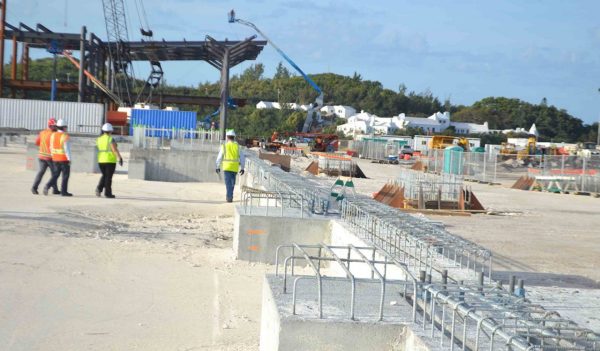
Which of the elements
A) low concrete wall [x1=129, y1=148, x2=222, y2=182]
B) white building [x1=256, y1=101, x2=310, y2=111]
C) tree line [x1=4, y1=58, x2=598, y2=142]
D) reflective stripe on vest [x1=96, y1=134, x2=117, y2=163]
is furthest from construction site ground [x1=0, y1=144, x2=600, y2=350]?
white building [x1=256, y1=101, x2=310, y2=111]

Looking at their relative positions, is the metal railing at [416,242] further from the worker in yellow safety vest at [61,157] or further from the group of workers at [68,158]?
the worker in yellow safety vest at [61,157]

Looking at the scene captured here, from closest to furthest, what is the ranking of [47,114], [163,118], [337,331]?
1. [337,331]
2. [163,118]
3. [47,114]

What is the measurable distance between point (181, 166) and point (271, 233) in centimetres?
1686

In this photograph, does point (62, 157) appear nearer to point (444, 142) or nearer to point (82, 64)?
point (82, 64)

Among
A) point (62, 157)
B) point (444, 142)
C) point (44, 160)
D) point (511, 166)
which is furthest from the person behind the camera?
point (444, 142)

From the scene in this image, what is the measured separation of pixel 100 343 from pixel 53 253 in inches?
161

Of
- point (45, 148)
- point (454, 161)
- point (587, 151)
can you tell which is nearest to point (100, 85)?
point (454, 161)

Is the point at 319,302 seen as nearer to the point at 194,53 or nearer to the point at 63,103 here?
the point at 63,103

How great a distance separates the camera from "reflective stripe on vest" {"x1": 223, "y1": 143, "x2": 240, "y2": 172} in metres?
18.1

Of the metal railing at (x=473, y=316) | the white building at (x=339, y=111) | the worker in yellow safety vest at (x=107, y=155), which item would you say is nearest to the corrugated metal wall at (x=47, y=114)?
the worker in yellow safety vest at (x=107, y=155)

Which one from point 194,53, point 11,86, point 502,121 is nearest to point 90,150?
point 194,53

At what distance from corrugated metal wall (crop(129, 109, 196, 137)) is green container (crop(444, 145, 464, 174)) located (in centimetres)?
1595

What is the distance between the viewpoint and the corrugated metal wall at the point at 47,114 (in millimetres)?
51938

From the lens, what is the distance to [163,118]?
5300 centimetres
